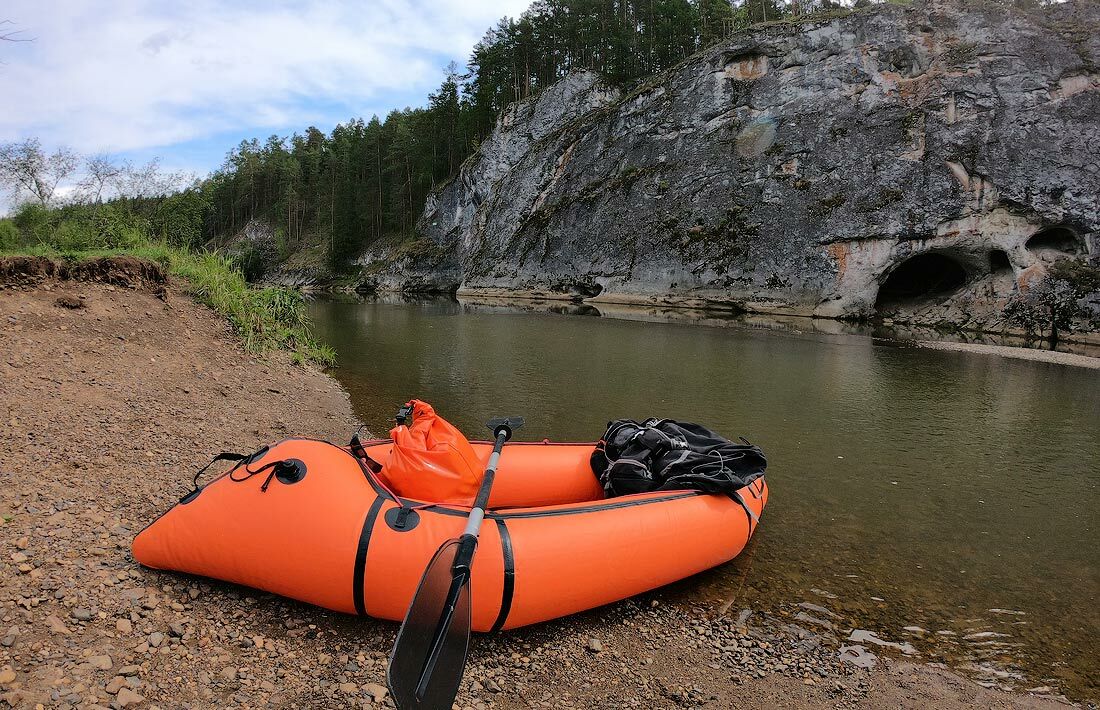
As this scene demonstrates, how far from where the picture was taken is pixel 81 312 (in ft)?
19.5

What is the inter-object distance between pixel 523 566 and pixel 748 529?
171 centimetres

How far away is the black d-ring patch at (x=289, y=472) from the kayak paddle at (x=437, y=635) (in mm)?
837

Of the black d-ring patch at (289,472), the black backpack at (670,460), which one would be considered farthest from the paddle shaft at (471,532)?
the black backpack at (670,460)

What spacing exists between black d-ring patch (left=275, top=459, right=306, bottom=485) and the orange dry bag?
582mm

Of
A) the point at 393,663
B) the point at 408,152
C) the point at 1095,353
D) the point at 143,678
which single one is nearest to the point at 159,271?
the point at 143,678

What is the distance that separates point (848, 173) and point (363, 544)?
24.7 m

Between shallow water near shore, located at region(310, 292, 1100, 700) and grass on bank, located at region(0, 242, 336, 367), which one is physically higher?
grass on bank, located at region(0, 242, 336, 367)

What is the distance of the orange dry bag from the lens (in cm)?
321

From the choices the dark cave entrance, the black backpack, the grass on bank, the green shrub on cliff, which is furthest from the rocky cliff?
the black backpack

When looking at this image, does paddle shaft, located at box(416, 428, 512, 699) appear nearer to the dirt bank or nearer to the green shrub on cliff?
the dirt bank

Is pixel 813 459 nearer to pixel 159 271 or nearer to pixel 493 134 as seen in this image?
pixel 159 271

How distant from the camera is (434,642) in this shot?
2182 mm

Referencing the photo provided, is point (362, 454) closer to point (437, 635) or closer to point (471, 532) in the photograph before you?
point (471, 532)

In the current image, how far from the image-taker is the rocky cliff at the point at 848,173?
19.2 metres
